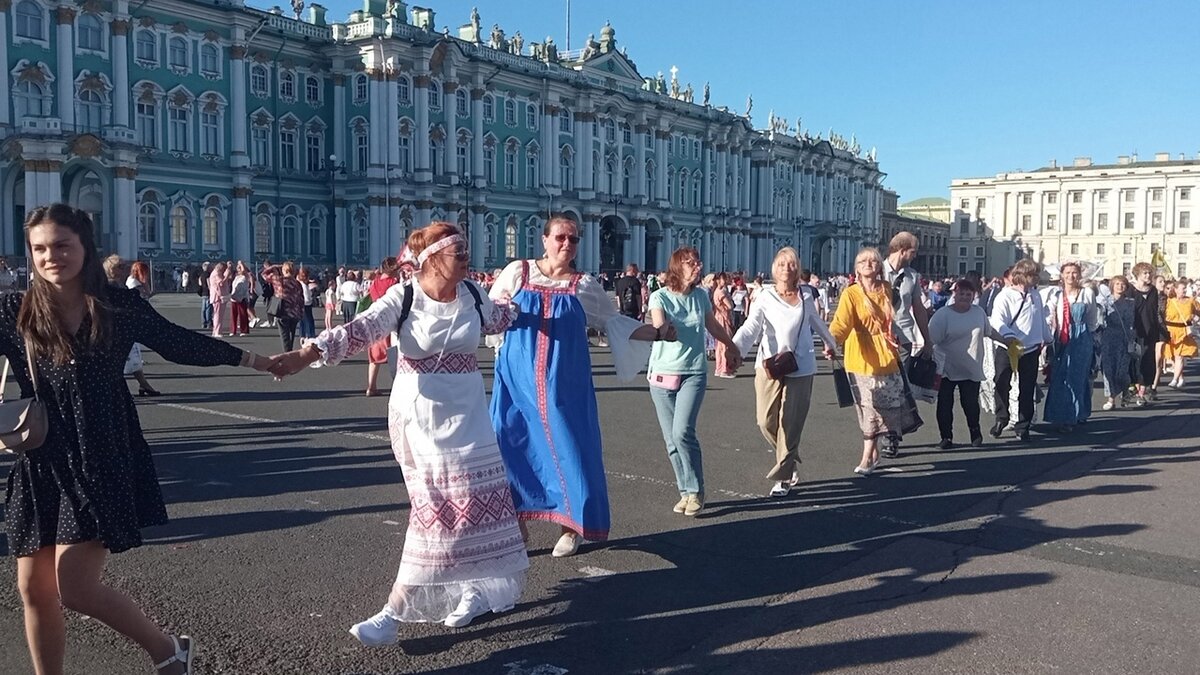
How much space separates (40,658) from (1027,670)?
3.85 metres

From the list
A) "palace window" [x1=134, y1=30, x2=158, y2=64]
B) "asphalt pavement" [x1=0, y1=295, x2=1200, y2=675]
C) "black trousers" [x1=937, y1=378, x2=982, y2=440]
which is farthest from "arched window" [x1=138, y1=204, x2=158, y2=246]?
"black trousers" [x1=937, y1=378, x2=982, y2=440]

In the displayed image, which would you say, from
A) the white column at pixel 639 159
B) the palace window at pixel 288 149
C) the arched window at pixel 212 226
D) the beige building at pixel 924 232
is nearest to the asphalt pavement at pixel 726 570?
the arched window at pixel 212 226

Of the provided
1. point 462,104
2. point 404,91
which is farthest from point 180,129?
point 462,104

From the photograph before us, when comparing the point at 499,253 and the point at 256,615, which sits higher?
the point at 499,253

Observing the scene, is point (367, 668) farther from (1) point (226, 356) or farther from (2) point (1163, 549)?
(2) point (1163, 549)

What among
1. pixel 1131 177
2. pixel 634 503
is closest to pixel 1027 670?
pixel 634 503

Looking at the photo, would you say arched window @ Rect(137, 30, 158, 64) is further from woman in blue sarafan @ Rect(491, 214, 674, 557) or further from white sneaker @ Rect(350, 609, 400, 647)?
white sneaker @ Rect(350, 609, 400, 647)

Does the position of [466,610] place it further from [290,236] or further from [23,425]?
[290,236]

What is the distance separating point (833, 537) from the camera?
6.65m

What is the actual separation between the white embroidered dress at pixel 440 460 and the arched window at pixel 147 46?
42.0 meters

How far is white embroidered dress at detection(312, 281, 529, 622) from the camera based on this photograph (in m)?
4.71

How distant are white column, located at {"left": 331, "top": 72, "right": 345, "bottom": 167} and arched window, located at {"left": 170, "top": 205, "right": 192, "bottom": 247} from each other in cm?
918

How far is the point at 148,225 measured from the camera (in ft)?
138

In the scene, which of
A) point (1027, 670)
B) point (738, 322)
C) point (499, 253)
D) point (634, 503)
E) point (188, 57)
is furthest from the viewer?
point (499, 253)
